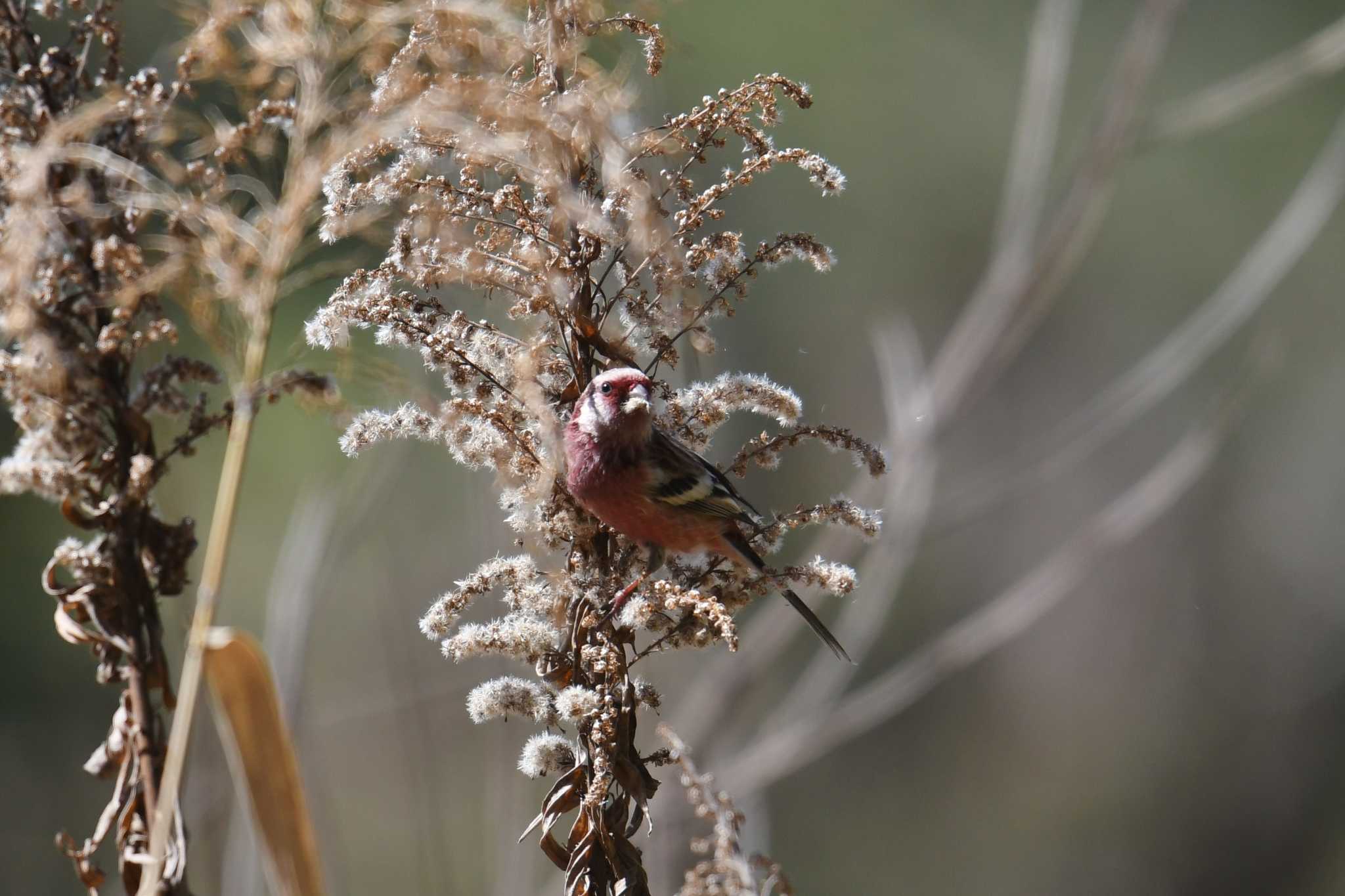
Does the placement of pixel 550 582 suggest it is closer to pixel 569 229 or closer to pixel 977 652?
pixel 569 229

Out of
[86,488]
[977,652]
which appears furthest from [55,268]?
[977,652]

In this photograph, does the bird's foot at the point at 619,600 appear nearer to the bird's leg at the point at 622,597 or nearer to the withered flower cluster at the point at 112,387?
the bird's leg at the point at 622,597

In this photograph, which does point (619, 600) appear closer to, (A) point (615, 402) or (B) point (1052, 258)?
(A) point (615, 402)

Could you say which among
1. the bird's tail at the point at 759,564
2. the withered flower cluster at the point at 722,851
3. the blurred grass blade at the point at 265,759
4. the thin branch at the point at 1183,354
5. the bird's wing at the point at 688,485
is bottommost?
the withered flower cluster at the point at 722,851

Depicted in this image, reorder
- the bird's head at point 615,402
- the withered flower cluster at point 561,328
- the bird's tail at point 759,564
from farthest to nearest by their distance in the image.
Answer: the bird's tail at point 759,564
the bird's head at point 615,402
the withered flower cluster at point 561,328

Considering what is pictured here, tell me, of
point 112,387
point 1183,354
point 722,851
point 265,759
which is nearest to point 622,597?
point 722,851

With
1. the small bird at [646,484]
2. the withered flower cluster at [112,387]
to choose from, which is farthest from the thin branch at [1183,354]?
the withered flower cluster at [112,387]

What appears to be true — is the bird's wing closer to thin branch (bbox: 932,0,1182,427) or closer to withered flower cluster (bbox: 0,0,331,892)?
withered flower cluster (bbox: 0,0,331,892)
